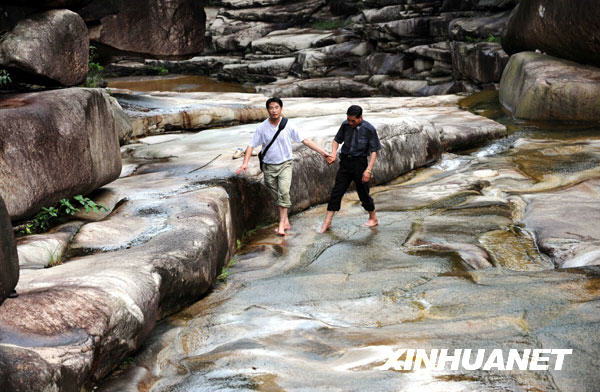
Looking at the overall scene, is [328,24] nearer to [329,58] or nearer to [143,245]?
[329,58]

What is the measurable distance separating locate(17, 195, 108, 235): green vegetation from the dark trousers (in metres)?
2.63

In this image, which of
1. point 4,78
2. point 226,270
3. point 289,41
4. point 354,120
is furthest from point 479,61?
point 4,78

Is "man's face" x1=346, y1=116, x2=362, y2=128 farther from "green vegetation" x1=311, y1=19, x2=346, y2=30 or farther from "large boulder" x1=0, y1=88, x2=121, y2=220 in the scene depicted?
"green vegetation" x1=311, y1=19, x2=346, y2=30

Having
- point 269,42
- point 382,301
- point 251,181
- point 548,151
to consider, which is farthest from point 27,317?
point 269,42

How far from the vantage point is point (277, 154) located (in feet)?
24.1

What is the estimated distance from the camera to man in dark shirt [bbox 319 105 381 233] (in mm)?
7242

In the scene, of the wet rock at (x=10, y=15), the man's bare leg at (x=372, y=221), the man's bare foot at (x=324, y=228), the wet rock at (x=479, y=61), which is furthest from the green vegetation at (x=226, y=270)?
the wet rock at (x=479, y=61)

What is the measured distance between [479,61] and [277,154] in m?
13.5

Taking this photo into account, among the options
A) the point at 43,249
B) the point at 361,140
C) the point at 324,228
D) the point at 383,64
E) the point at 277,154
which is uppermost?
the point at 361,140

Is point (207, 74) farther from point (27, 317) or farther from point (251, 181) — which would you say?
point (27, 317)

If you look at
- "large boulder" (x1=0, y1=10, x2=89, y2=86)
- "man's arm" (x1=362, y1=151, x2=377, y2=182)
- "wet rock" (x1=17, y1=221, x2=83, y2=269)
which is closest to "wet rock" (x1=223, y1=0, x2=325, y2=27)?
"large boulder" (x1=0, y1=10, x2=89, y2=86)

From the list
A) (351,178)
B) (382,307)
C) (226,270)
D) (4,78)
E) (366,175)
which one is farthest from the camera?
(351,178)

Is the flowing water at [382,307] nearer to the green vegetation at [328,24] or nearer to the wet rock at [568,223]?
the wet rock at [568,223]

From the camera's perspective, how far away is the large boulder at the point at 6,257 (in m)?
3.54
